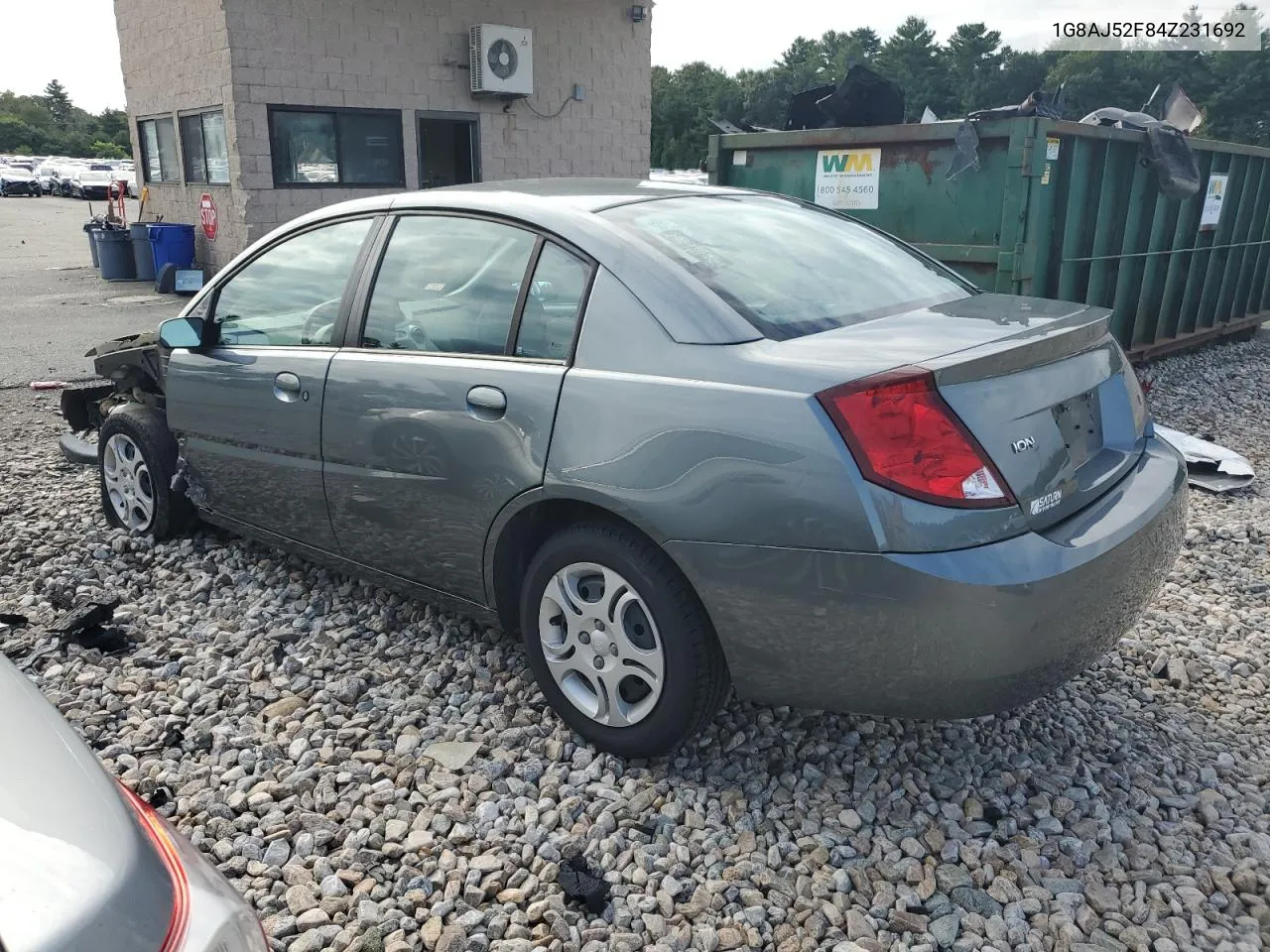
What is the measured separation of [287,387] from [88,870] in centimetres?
249

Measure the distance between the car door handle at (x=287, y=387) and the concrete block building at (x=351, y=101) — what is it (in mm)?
10386

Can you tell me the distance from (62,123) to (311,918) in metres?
123

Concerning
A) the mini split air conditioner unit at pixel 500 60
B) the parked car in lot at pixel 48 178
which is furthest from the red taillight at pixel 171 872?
the parked car in lot at pixel 48 178

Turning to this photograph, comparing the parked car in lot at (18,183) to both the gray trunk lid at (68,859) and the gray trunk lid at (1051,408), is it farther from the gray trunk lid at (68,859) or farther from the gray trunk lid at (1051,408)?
the gray trunk lid at (68,859)

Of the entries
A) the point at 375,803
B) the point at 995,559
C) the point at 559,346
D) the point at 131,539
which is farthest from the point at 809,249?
the point at 131,539

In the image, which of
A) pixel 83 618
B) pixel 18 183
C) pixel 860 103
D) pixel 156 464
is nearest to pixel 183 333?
pixel 156 464

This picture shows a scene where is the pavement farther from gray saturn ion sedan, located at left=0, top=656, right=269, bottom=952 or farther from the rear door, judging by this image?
gray saturn ion sedan, located at left=0, top=656, right=269, bottom=952

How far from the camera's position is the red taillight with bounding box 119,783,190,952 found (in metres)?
1.37

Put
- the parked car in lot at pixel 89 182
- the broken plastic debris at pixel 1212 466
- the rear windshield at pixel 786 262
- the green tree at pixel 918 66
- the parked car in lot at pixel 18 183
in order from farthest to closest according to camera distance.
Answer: the green tree at pixel 918 66 < the parked car in lot at pixel 18 183 < the parked car in lot at pixel 89 182 < the broken plastic debris at pixel 1212 466 < the rear windshield at pixel 786 262

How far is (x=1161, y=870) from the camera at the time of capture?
2.54 m

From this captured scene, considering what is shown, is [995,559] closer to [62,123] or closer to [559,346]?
[559,346]

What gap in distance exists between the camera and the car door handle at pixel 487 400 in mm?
2947

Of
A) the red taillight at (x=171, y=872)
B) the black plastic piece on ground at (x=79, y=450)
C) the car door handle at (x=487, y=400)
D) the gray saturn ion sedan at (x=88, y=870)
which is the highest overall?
the car door handle at (x=487, y=400)

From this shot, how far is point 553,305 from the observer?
2975 millimetres
